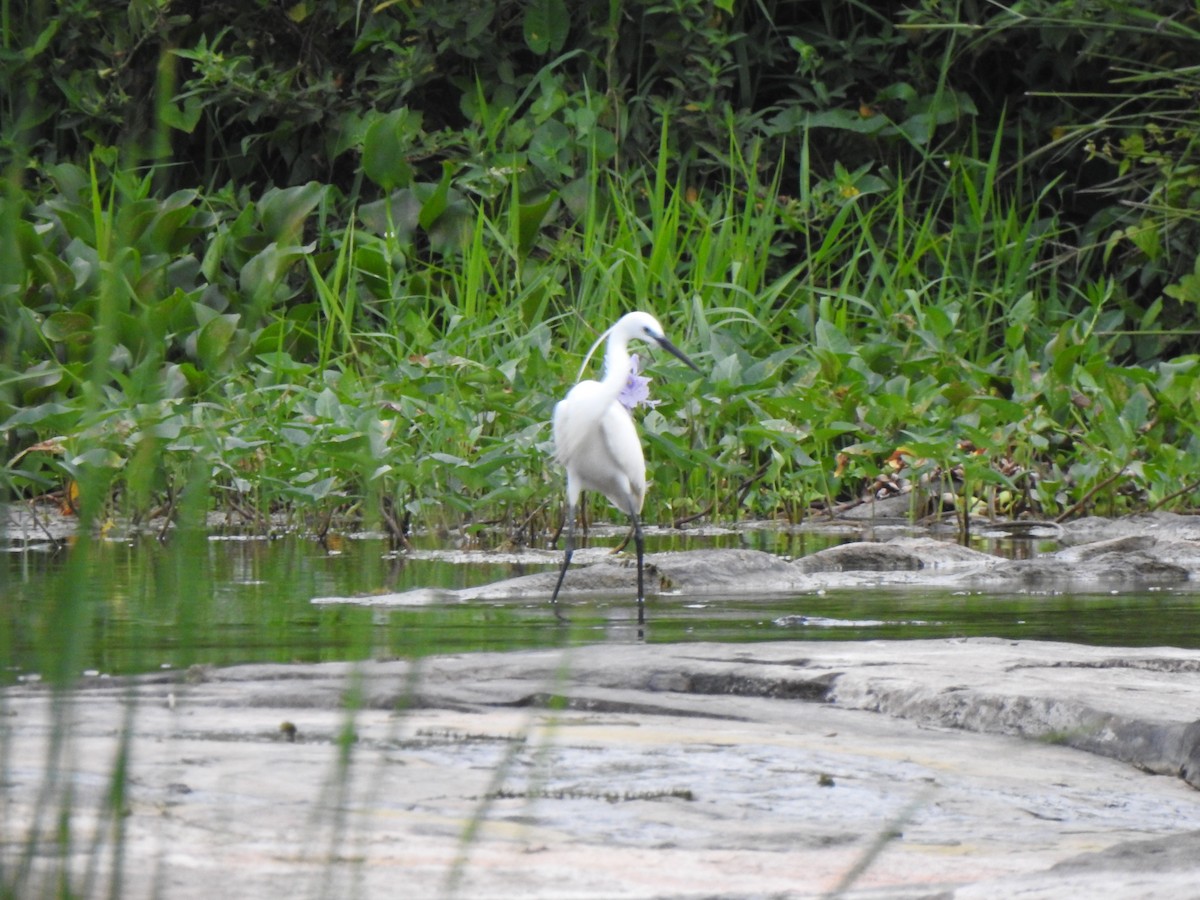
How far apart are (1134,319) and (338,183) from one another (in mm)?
4293

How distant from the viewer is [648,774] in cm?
210

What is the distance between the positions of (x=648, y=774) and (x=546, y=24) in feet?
24.8

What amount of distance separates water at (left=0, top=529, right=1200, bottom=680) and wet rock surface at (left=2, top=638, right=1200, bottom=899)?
27 cm

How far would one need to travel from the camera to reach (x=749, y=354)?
22.9ft

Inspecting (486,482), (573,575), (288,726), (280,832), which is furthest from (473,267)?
(280,832)

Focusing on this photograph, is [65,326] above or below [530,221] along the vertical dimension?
below

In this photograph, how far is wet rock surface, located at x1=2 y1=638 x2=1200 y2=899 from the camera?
5.19ft

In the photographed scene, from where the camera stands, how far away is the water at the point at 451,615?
127 inches

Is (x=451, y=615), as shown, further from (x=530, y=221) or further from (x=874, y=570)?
(x=530, y=221)

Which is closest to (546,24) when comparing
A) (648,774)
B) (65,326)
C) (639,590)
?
(65,326)

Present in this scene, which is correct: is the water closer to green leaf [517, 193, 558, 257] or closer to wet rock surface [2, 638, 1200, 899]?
wet rock surface [2, 638, 1200, 899]

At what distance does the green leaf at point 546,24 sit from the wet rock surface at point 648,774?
6.59 m

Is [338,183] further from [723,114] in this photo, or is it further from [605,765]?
[605,765]

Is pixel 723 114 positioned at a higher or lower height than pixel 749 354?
higher
